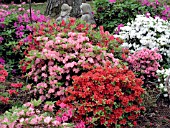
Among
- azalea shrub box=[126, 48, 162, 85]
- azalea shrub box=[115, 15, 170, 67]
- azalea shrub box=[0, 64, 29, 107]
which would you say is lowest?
azalea shrub box=[0, 64, 29, 107]

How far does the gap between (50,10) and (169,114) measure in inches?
186

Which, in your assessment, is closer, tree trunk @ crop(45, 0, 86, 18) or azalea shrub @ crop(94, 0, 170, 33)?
azalea shrub @ crop(94, 0, 170, 33)

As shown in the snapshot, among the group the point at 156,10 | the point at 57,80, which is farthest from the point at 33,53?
the point at 156,10

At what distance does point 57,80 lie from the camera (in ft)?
14.1

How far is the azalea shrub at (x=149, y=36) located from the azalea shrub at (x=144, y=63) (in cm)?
46

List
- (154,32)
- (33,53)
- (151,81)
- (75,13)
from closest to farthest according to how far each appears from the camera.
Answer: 1. (33,53)
2. (151,81)
3. (154,32)
4. (75,13)

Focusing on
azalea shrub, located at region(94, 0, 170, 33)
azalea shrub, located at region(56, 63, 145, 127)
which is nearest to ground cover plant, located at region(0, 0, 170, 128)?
azalea shrub, located at region(56, 63, 145, 127)

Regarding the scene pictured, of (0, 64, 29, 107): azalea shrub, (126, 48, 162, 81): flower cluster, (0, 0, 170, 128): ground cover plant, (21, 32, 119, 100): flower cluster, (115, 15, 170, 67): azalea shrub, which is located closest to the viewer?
(0, 0, 170, 128): ground cover plant

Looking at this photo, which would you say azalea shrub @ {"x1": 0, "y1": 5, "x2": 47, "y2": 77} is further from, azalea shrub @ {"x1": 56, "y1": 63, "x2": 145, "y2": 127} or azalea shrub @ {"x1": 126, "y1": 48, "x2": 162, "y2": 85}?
azalea shrub @ {"x1": 126, "y1": 48, "x2": 162, "y2": 85}

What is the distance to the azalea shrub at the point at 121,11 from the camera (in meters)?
7.07

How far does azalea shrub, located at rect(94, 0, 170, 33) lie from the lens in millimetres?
7066

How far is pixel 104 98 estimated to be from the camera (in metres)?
3.92

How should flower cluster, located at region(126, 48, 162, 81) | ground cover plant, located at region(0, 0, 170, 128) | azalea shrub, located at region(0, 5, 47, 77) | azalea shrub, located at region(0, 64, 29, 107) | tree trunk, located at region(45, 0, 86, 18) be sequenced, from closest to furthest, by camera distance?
ground cover plant, located at region(0, 0, 170, 128) < azalea shrub, located at region(0, 64, 29, 107) < flower cluster, located at region(126, 48, 162, 81) < azalea shrub, located at region(0, 5, 47, 77) < tree trunk, located at region(45, 0, 86, 18)

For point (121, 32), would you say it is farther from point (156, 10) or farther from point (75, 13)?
point (75, 13)
